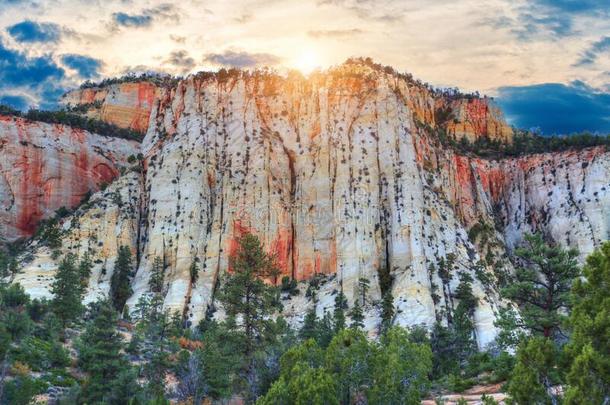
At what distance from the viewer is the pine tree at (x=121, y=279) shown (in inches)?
2766

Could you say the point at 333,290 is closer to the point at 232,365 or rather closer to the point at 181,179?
the point at 181,179

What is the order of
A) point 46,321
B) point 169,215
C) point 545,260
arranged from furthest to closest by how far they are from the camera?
point 169,215 < point 46,321 < point 545,260

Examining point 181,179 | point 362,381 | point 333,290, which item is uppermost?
point 181,179

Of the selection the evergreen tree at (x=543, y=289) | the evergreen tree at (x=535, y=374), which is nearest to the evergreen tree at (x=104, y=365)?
the evergreen tree at (x=543, y=289)

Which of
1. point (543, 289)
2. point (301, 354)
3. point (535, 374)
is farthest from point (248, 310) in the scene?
point (535, 374)

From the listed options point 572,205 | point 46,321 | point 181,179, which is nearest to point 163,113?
point 181,179

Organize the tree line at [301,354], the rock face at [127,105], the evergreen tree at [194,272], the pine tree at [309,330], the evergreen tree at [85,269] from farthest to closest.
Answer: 1. the rock face at [127,105]
2. the evergreen tree at [194,272]
3. the evergreen tree at [85,269]
4. the pine tree at [309,330]
5. the tree line at [301,354]

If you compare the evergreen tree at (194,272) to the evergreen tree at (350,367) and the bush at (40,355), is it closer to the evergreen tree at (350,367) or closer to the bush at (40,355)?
the bush at (40,355)

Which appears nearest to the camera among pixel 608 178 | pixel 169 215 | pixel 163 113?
pixel 169 215

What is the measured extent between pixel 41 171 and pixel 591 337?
7915 cm

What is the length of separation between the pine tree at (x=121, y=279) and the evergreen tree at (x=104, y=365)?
3030 centimetres

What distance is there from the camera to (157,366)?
130ft

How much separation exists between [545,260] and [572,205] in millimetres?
56584

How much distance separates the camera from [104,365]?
35812 mm
